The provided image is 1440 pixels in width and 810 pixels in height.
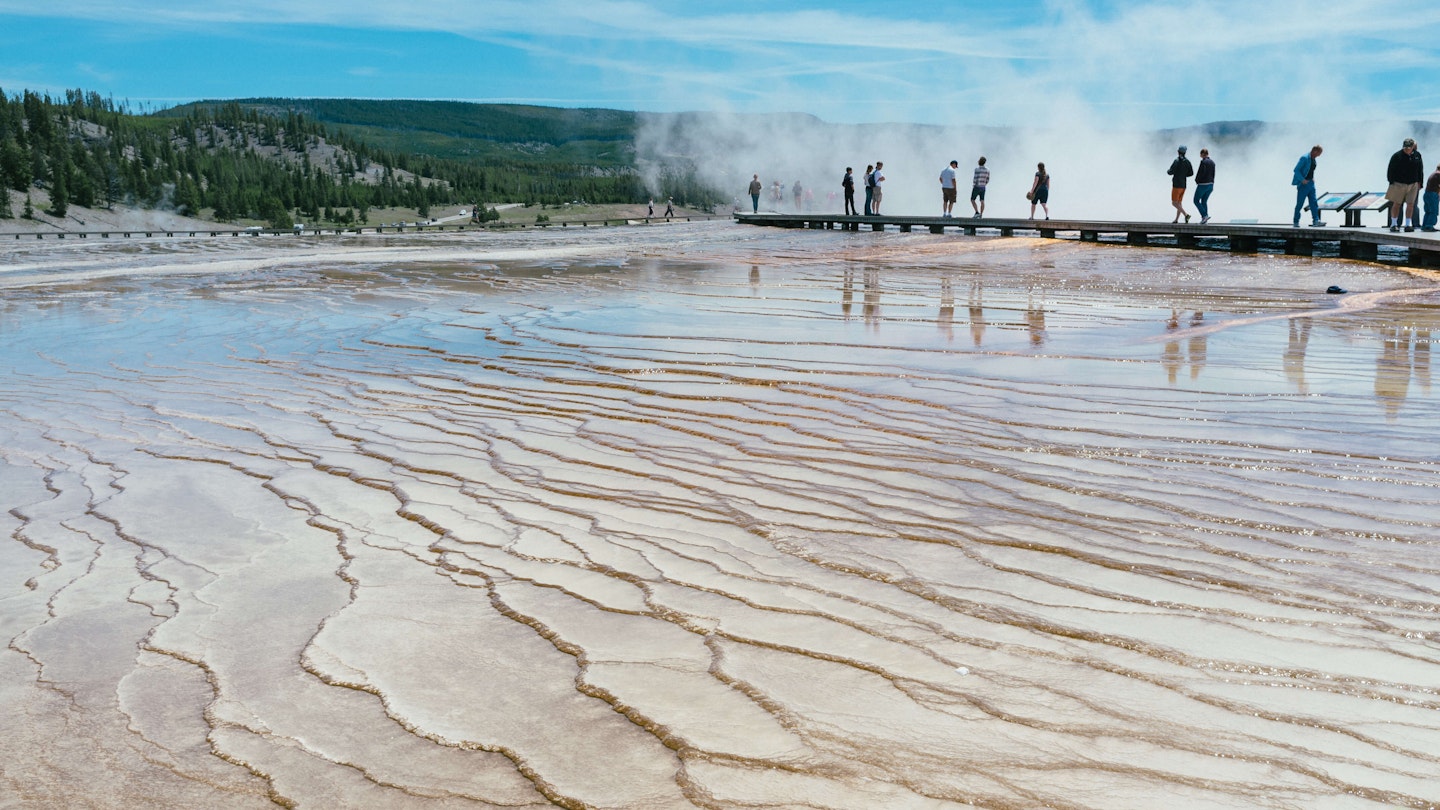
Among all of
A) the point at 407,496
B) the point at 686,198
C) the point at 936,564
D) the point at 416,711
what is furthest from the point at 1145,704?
the point at 686,198

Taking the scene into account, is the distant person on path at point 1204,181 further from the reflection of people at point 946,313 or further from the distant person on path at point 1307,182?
the reflection of people at point 946,313

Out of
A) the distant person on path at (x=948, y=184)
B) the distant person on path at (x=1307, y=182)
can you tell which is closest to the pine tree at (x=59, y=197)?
the distant person on path at (x=948, y=184)

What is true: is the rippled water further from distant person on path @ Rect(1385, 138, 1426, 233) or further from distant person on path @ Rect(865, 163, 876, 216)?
distant person on path @ Rect(865, 163, 876, 216)

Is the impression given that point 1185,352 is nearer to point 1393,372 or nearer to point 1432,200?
point 1393,372

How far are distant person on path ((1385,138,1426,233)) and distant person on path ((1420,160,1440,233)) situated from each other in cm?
13

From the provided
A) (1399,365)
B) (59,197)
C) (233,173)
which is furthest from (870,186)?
(233,173)

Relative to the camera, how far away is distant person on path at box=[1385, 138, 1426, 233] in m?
15.2

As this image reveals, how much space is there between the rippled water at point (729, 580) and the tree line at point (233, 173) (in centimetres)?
5535

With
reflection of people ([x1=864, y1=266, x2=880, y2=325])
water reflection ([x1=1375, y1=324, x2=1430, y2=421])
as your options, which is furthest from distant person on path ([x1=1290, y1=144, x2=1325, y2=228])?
water reflection ([x1=1375, y1=324, x2=1430, y2=421])

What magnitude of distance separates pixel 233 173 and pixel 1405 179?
251ft

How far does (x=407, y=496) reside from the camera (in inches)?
154

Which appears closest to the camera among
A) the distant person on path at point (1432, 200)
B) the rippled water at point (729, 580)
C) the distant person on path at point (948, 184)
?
the rippled water at point (729, 580)

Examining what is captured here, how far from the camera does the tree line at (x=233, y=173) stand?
63500 millimetres

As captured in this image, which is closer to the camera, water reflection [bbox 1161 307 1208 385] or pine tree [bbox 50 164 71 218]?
water reflection [bbox 1161 307 1208 385]
